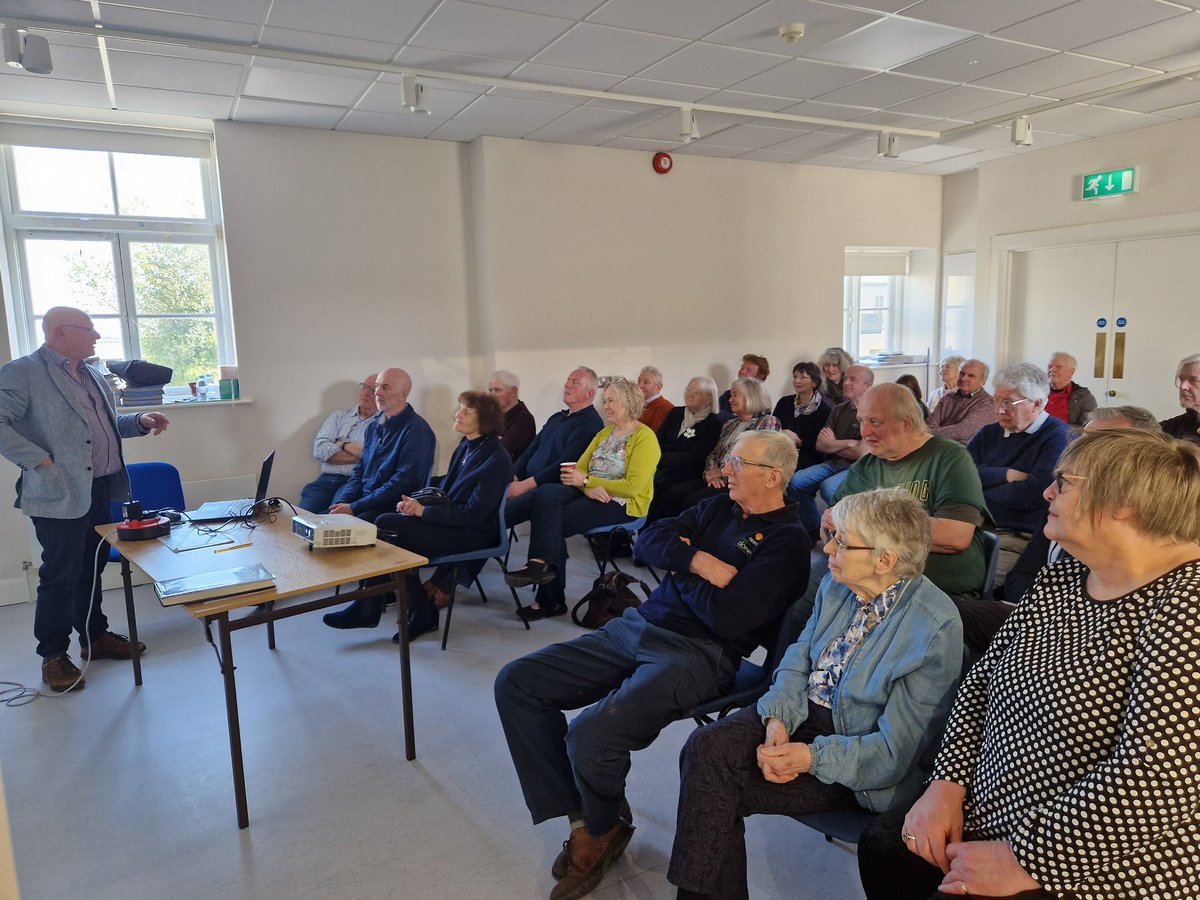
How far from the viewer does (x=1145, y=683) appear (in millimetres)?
1238

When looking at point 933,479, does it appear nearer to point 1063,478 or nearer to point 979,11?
point 1063,478

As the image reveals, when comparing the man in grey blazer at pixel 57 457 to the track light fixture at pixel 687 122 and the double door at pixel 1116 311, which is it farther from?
the double door at pixel 1116 311

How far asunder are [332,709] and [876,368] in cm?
614

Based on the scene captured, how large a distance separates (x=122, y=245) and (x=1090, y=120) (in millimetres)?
6694

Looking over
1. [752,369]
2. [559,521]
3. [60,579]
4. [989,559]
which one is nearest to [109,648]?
[60,579]

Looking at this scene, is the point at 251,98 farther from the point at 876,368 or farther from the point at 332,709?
the point at 876,368

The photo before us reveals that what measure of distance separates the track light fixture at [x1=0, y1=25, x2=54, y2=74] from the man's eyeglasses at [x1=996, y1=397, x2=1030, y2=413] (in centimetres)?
451

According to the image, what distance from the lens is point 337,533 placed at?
281 centimetres

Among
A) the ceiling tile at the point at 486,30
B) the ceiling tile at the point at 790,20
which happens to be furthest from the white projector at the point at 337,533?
the ceiling tile at the point at 790,20

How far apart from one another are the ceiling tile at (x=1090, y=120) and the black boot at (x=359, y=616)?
5.35 metres

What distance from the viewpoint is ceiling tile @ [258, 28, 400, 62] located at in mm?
3543

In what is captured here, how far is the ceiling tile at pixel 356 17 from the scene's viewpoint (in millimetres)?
3232

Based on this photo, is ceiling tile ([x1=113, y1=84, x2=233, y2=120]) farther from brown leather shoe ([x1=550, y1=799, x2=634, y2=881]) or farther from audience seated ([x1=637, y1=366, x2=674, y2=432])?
brown leather shoe ([x1=550, y1=799, x2=634, y2=881])

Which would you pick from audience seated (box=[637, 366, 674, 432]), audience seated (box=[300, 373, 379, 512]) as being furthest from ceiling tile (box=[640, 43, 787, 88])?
audience seated (box=[300, 373, 379, 512])
